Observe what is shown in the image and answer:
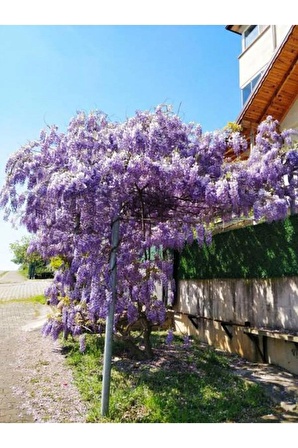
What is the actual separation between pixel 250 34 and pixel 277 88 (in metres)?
4.14

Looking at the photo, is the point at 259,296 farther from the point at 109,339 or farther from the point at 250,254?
the point at 109,339

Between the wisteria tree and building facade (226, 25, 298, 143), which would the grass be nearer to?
the wisteria tree

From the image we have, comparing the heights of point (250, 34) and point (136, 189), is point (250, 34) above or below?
above

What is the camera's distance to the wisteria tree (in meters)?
4.98

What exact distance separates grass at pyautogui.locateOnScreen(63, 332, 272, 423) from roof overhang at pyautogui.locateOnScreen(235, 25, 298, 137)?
19.8ft

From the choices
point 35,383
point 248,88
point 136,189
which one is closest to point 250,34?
point 248,88

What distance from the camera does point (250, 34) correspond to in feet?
40.3

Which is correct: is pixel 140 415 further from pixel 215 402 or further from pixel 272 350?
pixel 272 350

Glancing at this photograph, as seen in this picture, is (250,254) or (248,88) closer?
(250,254)

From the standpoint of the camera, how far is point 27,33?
5.65 m

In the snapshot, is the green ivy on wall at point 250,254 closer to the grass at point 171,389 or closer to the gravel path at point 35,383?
the grass at point 171,389

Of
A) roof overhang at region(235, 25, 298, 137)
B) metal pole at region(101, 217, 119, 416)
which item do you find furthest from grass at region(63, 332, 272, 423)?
roof overhang at region(235, 25, 298, 137)
